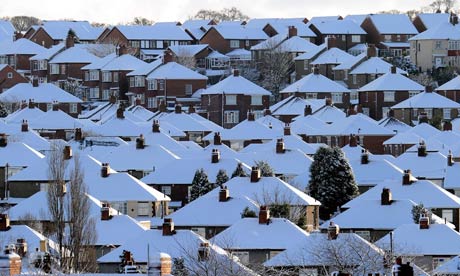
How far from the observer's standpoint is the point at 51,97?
139500 millimetres

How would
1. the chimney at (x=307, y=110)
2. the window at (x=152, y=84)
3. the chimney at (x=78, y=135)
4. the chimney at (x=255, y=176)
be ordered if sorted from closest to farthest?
the chimney at (x=255, y=176)
the chimney at (x=78, y=135)
the chimney at (x=307, y=110)
the window at (x=152, y=84)

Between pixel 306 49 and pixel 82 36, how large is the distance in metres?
28.4

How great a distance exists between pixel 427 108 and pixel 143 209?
2016 inches

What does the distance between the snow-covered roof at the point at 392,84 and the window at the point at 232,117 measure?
813 centimetres

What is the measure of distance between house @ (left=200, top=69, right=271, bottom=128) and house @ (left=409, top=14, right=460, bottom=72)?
17583mm

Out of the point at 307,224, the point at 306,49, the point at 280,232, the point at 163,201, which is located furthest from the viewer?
the point at 306,49

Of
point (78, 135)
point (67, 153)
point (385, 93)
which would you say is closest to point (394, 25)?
point (385, 93)

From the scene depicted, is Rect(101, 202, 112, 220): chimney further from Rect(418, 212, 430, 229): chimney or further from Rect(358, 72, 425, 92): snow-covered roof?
Rect(358, 72, 425, 92): snow-covered roof

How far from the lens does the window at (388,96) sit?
136m

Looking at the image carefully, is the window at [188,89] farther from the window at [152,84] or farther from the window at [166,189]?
the window at [166,189]

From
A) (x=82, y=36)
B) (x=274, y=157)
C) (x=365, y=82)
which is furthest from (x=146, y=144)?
(x=82, y=36)

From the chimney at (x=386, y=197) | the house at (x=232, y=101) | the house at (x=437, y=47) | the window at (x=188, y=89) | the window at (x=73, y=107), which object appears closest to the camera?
the chimney at (x=386, y=197)

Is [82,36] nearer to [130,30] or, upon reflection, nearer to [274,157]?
[130,30]

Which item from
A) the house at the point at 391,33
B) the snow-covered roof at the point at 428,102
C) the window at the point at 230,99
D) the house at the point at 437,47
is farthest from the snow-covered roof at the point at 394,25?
the snow-covered roof at the point at 428,102
